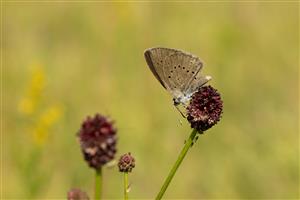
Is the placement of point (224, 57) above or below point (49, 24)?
below

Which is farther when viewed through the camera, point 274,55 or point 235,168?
point 274,55

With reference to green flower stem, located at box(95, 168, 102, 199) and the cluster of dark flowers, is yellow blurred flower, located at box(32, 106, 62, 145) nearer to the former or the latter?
the cluster of dark flowers

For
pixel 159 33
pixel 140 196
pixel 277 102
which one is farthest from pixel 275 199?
pixel 159 33

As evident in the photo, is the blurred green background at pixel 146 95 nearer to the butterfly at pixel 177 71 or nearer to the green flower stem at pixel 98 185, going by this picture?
the butterfly at pixel 177 71

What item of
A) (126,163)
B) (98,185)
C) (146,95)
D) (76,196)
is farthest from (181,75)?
(146,95)

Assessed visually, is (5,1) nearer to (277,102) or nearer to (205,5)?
(205,5)

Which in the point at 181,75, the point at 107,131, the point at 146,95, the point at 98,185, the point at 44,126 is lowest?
the point at 98,185

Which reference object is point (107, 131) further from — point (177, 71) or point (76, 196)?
point (177, 71)
